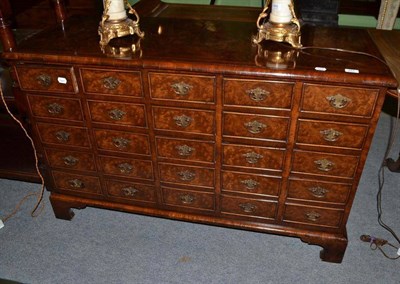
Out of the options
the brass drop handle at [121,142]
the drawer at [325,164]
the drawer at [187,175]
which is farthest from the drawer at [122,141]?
the drawer at [325,164]

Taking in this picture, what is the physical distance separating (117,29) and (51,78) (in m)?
0.38

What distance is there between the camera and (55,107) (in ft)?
5.98

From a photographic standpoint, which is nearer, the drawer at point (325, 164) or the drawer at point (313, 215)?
the drawer at point (325, 164)

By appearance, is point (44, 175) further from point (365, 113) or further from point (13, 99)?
point (365, 113)

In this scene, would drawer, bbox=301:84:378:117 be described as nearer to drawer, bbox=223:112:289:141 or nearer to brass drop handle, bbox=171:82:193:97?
drawer, bbox=223:112:289:141

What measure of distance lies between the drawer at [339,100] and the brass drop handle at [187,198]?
77cm

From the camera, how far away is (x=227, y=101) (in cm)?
160

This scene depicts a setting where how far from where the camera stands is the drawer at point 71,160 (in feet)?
6.48

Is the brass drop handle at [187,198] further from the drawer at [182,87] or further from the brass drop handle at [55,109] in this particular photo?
the brass drop handle at [55,109]

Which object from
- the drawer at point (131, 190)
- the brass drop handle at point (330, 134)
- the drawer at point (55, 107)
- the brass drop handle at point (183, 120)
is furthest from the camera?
the drawer at point (131, 190)

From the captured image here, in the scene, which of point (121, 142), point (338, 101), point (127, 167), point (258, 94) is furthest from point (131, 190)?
point (338, 101)

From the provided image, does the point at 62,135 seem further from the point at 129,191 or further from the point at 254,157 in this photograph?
the point at 254,157

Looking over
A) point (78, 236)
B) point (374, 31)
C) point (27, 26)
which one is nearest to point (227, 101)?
point (374, 31)

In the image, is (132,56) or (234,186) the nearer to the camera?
(132,56)
